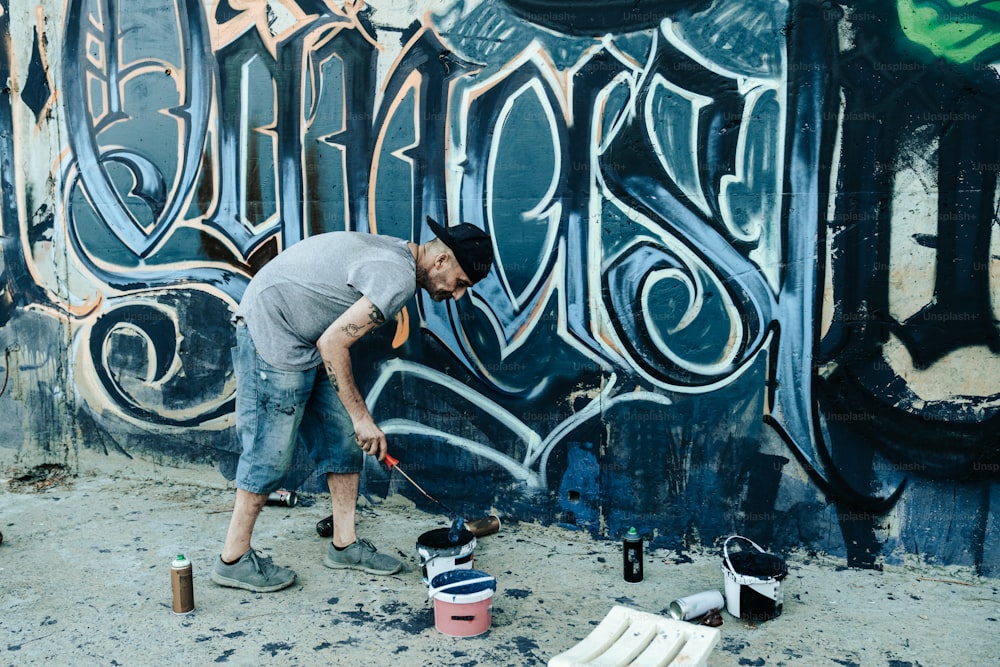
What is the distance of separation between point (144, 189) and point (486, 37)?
7.64 ft

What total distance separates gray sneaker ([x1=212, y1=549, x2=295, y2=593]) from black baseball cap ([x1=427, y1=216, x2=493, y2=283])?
1579 mm

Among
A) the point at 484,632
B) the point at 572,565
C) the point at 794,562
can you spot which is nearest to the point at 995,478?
the point at 794,562

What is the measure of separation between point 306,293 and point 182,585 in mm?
1295

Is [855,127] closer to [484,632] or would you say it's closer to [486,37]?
[486,37]

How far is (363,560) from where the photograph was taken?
382cm

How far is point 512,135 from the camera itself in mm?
4215

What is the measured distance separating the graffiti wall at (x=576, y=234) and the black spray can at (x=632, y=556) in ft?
1.42

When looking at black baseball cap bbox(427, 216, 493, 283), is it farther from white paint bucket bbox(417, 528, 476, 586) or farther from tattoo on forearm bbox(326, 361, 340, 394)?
white paint bucket bbox(417, 528, 476, 586)

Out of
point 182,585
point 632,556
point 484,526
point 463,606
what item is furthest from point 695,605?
point 182,585

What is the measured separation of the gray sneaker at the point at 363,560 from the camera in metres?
3.79

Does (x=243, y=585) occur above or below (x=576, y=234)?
below

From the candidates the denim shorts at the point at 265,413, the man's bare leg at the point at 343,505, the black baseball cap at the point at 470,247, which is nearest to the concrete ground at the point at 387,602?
the man's bare leg at the point at 343,505

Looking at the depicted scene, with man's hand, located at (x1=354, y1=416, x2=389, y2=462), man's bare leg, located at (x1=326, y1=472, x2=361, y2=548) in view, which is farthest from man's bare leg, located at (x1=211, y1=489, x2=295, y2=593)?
man's hand, located at (x1=354, y1=416, x2=389, y2=462)

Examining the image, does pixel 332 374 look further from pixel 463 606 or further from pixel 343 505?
pixel 463 606
